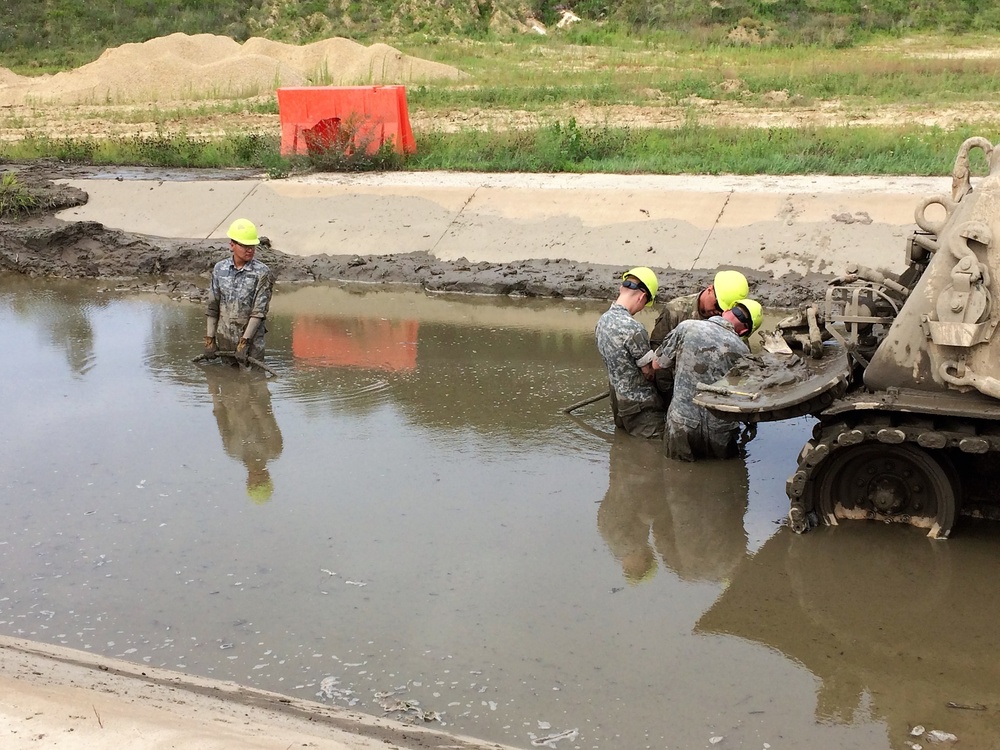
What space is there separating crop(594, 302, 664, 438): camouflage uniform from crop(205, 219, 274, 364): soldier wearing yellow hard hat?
329 cm

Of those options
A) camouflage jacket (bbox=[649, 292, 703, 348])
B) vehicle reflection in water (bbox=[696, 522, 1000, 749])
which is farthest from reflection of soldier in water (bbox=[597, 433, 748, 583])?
camouflage jacket (bbox=[649, 292, 703, 348])

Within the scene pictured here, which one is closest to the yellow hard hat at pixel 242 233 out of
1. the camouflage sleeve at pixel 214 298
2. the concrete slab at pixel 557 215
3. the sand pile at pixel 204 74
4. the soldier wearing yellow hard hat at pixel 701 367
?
the camouflage sleeve at pixel 214 298

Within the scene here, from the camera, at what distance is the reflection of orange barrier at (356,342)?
1081 cm

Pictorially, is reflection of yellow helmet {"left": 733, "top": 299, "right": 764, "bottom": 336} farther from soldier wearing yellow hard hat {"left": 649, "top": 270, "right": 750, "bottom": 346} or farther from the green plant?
the green plant

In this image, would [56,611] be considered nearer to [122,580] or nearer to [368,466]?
[122,580]

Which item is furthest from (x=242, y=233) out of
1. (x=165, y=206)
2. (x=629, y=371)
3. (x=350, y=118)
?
(x=350, y=118)

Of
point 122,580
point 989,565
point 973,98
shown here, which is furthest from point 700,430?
point 973,98

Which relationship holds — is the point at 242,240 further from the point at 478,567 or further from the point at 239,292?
the point at 478,567

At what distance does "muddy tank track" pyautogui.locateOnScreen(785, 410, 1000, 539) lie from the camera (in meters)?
6.40

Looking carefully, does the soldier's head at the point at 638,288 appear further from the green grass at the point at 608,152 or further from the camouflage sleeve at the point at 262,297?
the green grass at the point at 608,152

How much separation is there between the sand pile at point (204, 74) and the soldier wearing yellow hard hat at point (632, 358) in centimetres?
1998

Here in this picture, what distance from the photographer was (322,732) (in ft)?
15.4

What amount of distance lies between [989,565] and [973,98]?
53.2 feet

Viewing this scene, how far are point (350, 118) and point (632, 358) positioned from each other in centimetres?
1008
